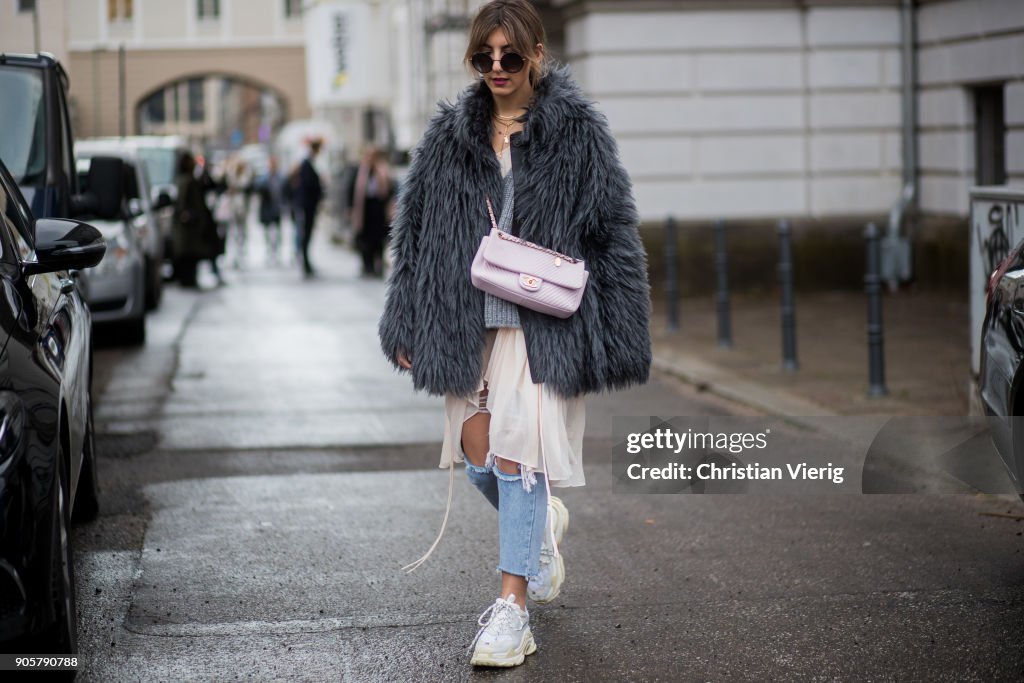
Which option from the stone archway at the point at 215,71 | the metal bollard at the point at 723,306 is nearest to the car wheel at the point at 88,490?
the metal bollard at the point at 723,306

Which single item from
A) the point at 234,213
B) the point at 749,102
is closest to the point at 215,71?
the point at 234,213

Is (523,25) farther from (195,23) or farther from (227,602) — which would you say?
(195,23)

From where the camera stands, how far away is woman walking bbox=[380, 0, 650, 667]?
4391 millimetres

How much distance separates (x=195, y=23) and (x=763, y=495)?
45496mm

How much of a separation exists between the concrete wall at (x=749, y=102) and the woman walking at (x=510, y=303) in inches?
497

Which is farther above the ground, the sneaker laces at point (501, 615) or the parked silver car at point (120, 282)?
the parked silver car at point (120, 282)

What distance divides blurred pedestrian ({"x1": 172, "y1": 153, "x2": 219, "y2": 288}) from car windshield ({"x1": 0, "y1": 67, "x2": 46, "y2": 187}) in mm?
11368

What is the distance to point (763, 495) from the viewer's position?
6.93m

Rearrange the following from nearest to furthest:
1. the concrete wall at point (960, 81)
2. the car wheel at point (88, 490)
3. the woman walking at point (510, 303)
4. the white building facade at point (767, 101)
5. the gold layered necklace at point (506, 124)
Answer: the woman walking at point (510, 303)
the gold layered necklace at point (506, 124)
the car wheel at point (88, 490)
the concrete wall at point (960, 81)
the white building facade at point (767, 101)

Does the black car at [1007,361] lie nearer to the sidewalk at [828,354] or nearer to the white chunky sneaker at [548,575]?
the white chunky sneaker at [548,575]

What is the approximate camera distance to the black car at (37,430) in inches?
140

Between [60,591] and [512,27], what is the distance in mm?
1986

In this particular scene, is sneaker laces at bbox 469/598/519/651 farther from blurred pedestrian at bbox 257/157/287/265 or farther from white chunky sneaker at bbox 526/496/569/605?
blurred pedestrian at bbox 257/157/287/265

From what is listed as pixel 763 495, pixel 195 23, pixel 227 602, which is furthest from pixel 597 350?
pixel 195 23
